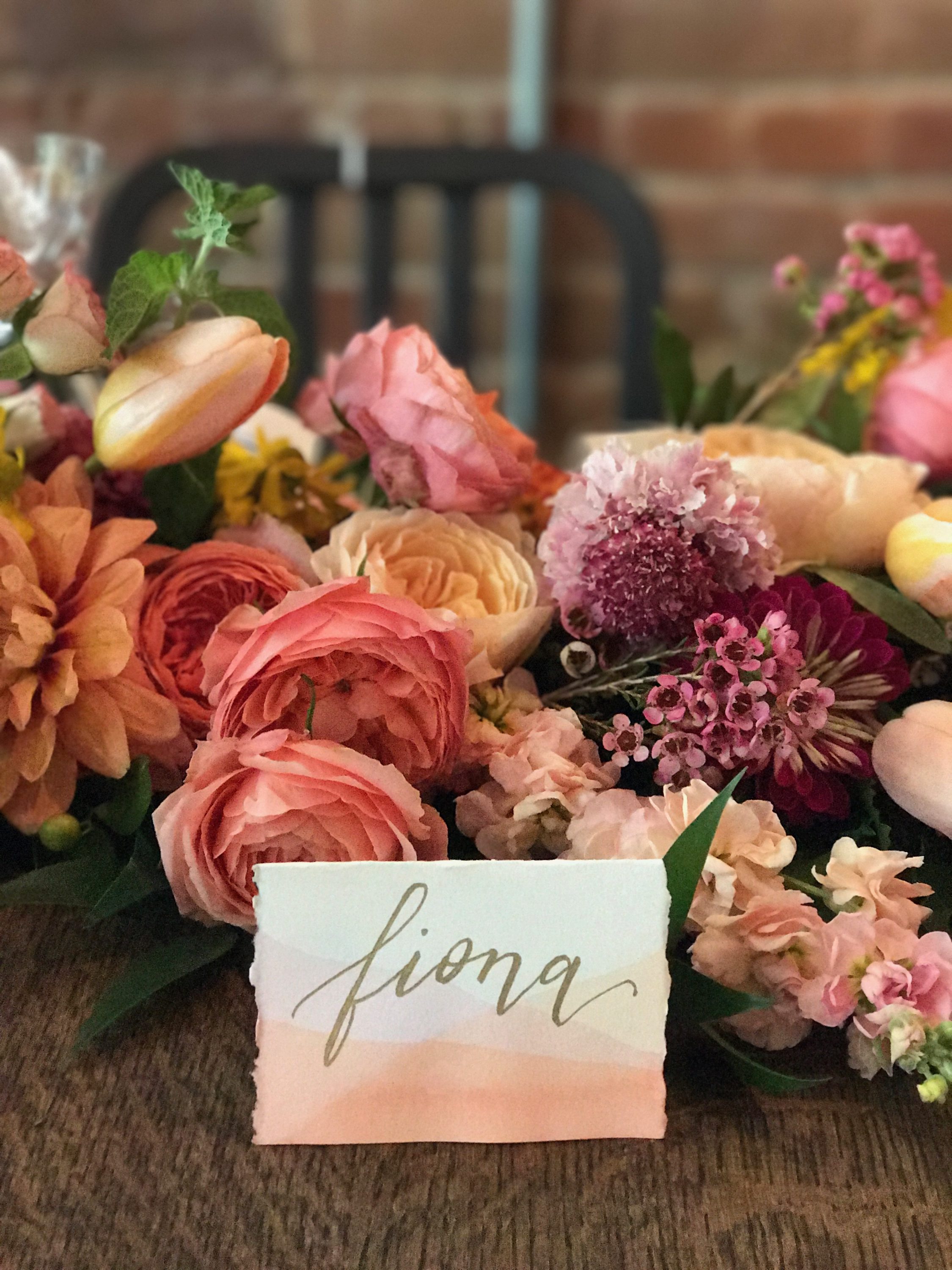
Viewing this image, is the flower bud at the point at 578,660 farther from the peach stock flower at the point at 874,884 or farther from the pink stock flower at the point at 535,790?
the peach stock flower at the point at 874,884

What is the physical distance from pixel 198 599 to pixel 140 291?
134 millimetres

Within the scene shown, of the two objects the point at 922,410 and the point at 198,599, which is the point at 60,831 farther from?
the point at 922,410

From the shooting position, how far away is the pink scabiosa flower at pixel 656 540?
43 centimetres

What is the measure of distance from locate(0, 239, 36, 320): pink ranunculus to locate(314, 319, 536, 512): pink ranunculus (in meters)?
0.15

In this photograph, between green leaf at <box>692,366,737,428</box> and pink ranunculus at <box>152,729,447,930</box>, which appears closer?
pink ranunculus at <box>152,729,447,930</box>

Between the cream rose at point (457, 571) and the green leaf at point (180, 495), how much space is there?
3.1 inches

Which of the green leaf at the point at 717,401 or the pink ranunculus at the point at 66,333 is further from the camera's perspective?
the green leaf at the point at 717,401

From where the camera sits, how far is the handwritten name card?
0.36m

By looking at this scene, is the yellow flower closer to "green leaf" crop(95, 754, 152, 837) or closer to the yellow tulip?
"green leaf" crop(95, 754, 152, 837)

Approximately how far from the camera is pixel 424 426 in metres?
0.48

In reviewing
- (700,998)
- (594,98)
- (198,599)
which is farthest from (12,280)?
(594,98)

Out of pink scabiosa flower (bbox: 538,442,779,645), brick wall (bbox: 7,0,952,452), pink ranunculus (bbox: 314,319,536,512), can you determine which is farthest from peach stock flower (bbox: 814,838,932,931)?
brick wall (bbox: 7,0,952,452)

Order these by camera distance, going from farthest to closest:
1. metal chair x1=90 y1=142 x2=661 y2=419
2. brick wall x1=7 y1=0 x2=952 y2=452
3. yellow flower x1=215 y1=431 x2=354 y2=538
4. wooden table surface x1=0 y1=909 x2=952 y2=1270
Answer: brick wall x1=7 y1=0 x2=952 y2=452, metal chair x1=90 y1=142 x2=661 y2=419, yellow flower x1=215 y1=431 x2=354 y2=538, wooden table surface x1=0 y1=909 x2=952 y2=1270

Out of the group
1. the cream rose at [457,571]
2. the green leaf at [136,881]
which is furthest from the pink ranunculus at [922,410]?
the green leaf at [136,881]
